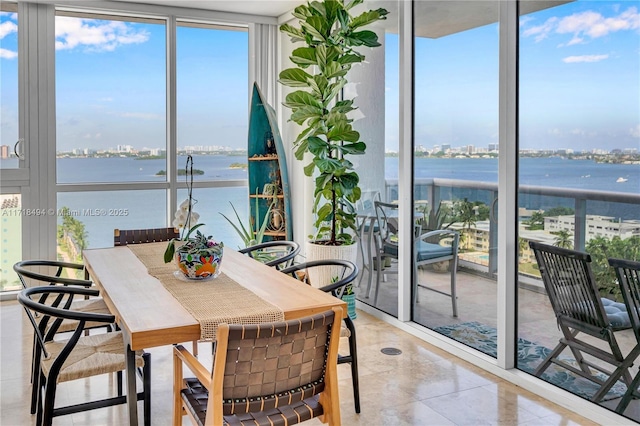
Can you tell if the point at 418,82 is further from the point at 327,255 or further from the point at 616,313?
the point at 616,313

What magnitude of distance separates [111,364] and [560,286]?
7.59 ft

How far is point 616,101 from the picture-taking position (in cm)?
297

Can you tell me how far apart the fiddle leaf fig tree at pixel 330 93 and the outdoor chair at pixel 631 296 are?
2.28 m

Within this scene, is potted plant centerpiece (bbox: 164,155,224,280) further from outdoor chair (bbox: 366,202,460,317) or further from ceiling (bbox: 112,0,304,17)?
ceiling (bbox: 112,0,304,17)

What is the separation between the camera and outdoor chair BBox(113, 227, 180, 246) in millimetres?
4230

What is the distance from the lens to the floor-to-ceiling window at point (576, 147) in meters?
2.91

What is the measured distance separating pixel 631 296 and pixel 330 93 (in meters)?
2.74

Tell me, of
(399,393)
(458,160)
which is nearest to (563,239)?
(458,160)

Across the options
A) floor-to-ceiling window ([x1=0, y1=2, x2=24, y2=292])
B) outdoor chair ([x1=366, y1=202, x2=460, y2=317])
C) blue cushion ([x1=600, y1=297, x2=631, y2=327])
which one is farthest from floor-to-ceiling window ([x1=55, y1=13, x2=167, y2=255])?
blue cushion ([x1=600, y1=297, x2=631, y2=327])

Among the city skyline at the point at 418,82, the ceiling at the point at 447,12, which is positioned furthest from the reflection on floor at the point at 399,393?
the ceiling at the point at 447,12

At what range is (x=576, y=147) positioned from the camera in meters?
3.16

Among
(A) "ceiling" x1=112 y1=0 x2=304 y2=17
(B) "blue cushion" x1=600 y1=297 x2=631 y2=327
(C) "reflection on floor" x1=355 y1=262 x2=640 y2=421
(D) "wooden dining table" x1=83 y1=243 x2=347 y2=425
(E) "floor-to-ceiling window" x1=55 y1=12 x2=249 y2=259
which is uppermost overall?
(A) "ceiling" x1=112 y1=0 x2=304 y2=17

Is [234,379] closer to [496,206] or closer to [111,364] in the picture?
[111,364]

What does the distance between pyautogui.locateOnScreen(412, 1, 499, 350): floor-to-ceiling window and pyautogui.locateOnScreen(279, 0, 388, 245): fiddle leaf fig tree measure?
20.0 inches
